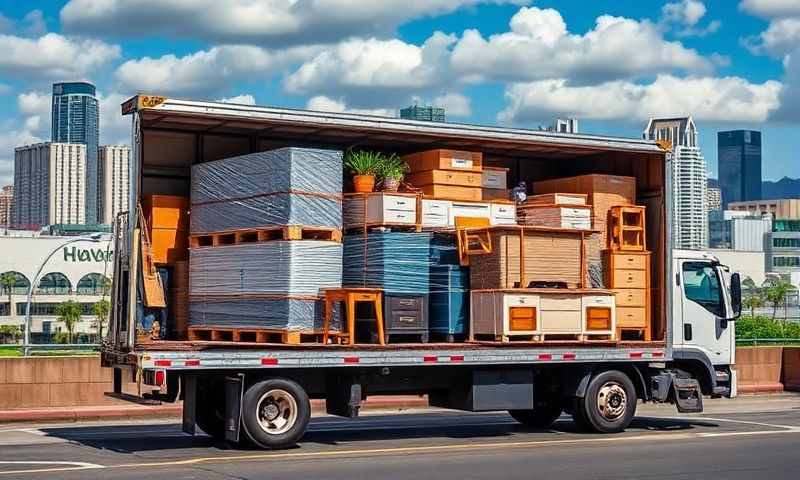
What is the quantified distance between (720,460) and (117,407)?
35.8 ft

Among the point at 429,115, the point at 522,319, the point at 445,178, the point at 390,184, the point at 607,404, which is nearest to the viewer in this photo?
the point at 522,319

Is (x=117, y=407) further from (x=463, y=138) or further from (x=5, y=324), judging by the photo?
(x=5, y=324)

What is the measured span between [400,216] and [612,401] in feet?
13.4

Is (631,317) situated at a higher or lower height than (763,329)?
higher

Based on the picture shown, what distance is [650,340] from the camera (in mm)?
17547

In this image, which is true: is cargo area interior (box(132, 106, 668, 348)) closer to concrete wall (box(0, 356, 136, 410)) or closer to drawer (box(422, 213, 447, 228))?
drawer (box(422, 213, 447, 228))

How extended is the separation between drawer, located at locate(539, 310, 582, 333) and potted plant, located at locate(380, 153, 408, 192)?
8.41ft

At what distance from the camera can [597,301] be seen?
54.6 ft

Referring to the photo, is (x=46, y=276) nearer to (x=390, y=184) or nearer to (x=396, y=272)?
(x=390, y=184)

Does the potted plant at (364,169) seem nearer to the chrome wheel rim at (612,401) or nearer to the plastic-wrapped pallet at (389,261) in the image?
the plastic-wrapped pallet at (389,261)

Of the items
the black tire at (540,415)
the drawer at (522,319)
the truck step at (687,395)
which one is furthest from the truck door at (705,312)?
the drawer at (522,319)

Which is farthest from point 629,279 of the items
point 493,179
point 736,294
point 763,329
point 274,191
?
point 763,329

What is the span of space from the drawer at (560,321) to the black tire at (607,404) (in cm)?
96

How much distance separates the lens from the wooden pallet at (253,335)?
14656mm
